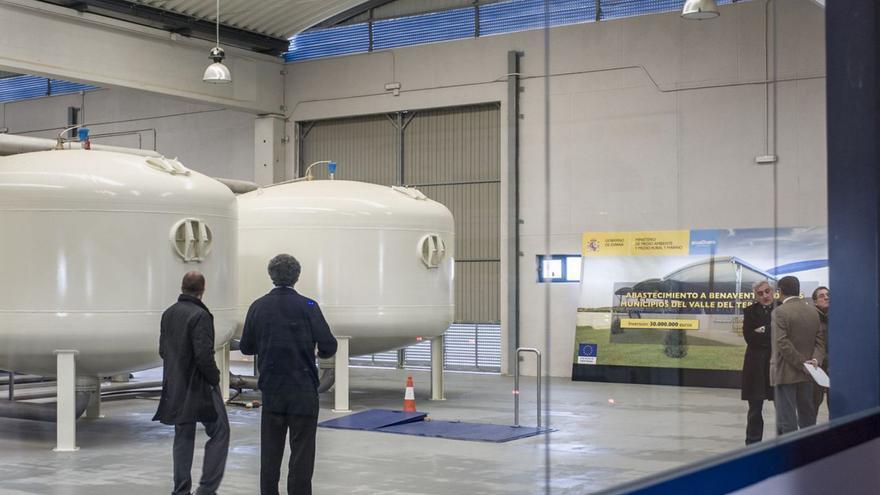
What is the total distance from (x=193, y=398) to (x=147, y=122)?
52.9 ft

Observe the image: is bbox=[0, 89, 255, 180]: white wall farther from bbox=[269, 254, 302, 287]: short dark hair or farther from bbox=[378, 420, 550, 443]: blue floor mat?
bbox=[269, 254, 302, 287]: short dark hair

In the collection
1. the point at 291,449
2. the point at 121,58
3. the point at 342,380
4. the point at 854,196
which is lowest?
the point at 342,380

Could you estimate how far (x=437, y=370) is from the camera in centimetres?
1394

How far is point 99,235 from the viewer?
32.2 feet

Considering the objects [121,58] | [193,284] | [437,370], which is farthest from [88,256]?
[121,58]

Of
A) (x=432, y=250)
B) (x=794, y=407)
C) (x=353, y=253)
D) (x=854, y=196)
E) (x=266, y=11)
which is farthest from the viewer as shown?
(x=266, y=11)

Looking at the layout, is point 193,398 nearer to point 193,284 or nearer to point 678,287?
point 193,284

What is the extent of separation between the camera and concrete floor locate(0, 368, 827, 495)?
5004 millimetres

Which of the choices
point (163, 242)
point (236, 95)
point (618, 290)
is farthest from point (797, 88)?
point (236, 95)

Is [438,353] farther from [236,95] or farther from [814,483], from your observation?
[814,483]

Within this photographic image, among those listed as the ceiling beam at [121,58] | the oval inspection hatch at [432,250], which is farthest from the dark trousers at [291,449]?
the ceiling beam at [121,58]

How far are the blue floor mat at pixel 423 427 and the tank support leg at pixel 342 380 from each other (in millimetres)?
438

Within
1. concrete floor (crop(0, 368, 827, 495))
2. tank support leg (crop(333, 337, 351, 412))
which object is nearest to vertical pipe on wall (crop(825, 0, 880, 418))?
concrete floor (crop(0, 368, 827, 495))

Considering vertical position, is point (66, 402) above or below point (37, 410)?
above
